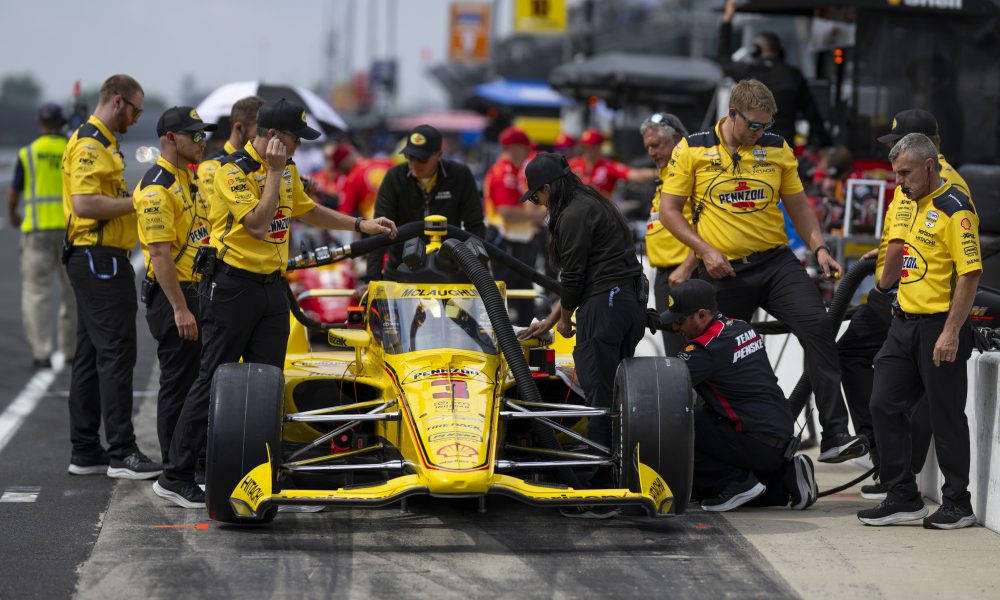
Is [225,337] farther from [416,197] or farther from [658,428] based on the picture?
[416,197]

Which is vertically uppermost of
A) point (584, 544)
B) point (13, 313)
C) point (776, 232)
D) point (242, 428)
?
point (776, 232)

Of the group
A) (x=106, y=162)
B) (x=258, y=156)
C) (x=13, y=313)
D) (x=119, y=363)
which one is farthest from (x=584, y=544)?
(x=13, y=313)

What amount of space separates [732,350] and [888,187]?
4.68 m

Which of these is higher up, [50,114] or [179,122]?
[179,122]

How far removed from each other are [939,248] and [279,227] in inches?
126

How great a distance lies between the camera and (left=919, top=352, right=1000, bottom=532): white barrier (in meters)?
6.88

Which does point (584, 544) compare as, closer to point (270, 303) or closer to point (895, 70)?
point (270, 303)

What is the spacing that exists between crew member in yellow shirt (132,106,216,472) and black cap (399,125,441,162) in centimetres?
162

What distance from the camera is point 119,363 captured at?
7941 mm

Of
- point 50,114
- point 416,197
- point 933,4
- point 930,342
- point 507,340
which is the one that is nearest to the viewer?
point 507,340

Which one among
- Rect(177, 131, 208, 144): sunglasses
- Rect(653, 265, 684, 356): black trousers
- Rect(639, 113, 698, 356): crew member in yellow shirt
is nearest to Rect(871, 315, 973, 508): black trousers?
Rect(653, 265, 684, 356): black trousers

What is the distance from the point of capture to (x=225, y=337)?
7051 mm

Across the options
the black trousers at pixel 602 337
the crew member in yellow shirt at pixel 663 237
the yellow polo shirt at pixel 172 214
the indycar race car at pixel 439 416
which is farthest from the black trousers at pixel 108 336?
the crew member in yellow shirt at pixel 663 237

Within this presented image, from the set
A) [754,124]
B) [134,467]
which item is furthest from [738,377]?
[134,467]
